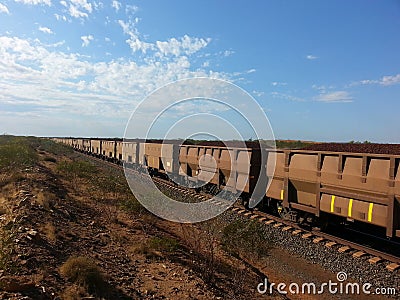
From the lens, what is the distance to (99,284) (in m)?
6.70

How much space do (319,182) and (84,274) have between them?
A: 7.01 m

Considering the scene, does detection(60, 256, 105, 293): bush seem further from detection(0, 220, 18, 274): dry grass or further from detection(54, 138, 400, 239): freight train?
detection(54, 138, 400, 239): freight train

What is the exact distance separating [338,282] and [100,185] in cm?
1132

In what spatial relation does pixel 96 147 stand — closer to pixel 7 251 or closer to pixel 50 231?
pixel 50 231

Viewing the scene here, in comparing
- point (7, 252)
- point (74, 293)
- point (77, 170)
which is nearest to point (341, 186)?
point (74, 293)

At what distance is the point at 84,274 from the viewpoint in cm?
675

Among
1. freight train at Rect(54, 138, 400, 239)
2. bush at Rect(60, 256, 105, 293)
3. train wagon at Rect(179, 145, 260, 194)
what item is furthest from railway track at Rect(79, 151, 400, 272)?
bush at Rect(60, 256, 105, 293)

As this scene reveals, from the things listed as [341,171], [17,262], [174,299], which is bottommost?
[174,299]

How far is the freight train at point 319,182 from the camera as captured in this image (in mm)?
8523

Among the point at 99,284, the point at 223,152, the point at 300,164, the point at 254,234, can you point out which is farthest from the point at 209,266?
the point at 223,152

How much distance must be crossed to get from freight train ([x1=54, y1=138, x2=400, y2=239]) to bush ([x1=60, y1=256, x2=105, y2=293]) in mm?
6482

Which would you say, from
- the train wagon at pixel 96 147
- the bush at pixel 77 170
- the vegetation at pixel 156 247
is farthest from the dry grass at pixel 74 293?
the train wagon at pixel 96 147

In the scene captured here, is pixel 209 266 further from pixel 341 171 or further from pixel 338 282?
pixel 341 171

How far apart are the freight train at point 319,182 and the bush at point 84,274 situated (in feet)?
21.3
